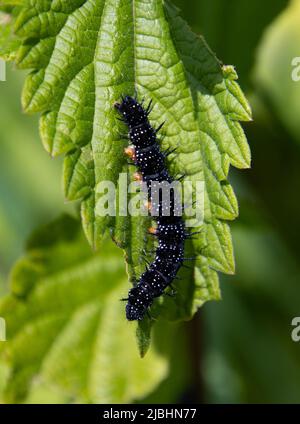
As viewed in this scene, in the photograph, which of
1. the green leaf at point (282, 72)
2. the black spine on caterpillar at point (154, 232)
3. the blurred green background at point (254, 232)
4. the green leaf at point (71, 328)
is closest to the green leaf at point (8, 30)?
the black spine on caterpillar at point (154, 232)

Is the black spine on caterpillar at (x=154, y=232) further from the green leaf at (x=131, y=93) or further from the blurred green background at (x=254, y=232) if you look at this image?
the blurred green background at (x=254, y=232)

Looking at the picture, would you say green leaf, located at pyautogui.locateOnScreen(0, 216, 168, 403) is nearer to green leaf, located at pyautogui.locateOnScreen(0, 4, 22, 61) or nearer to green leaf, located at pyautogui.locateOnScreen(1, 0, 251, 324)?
green leaf, located at pyautogui.locateOnScreen(1, 0, 251, 324)

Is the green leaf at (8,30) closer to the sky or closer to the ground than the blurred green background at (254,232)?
closer to the sky

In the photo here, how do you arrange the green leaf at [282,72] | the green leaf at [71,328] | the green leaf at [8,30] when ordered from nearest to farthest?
the green leaf at [8,30] → the green leaf at [71,328] → the green leaf at [282,72]

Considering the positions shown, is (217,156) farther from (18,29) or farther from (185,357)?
(185,357)

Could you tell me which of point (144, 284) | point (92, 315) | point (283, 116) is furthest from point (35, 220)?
point (144, 284)

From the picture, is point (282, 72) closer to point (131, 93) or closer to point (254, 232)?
point (254, 232)

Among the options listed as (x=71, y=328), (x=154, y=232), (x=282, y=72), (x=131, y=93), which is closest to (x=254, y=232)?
(x=282, y=72)
